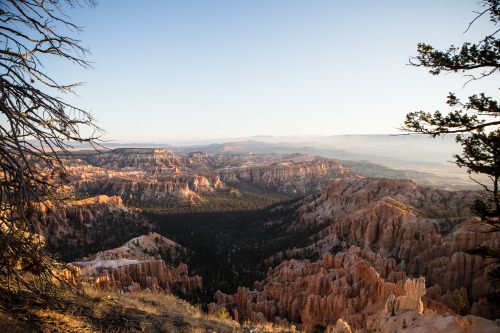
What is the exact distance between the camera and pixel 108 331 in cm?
615

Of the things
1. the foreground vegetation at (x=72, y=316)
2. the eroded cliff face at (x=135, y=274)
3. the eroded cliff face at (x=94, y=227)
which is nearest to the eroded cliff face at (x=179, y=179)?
the eroded cliff face at (x=94, y=227)

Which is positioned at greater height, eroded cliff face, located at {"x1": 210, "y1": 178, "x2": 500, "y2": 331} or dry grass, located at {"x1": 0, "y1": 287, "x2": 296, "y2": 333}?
dry grass, located at {"x1": 0, "y1": 287, "x2": 296, "y2": 333}

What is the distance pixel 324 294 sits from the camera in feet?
79.1

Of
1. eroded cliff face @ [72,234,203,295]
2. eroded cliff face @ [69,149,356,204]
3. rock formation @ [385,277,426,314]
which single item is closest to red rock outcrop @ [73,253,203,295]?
eroded cliff face @ [72,234,203,295]

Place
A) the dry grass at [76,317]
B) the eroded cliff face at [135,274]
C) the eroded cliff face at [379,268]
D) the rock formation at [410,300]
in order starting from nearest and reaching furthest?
the dry grass at [76,317]
the rock formation at [410,300]
the eroded cliff face at [379,268]
the eroded cliff face at [135,274]

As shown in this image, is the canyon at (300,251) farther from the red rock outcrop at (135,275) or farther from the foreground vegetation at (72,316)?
the foreground vegetation at (72,316)

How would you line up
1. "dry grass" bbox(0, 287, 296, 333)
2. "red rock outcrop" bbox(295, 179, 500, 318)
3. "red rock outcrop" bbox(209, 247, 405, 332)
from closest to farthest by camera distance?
"dry grass" bbox(0, 287, 296, 333), "red rock outcrop" bbox(209, 247, 405, 332), "red rock outcrop" bbox(295, 179, 500, 318)

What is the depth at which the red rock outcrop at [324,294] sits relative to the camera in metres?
21.6

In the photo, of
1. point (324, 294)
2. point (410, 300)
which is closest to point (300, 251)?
point (324, 294)

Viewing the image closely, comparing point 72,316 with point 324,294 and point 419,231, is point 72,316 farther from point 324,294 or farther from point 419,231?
point 419,231

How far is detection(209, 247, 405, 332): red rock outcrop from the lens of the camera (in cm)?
2156

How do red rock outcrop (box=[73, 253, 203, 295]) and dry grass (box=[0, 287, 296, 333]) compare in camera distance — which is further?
red rock outcrop (box=[73, 253, 203, 295])

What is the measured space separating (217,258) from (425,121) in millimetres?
43935

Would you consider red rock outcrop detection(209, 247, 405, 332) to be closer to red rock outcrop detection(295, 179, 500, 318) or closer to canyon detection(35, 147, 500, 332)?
canyon detection(35, 147, 500, 332)
